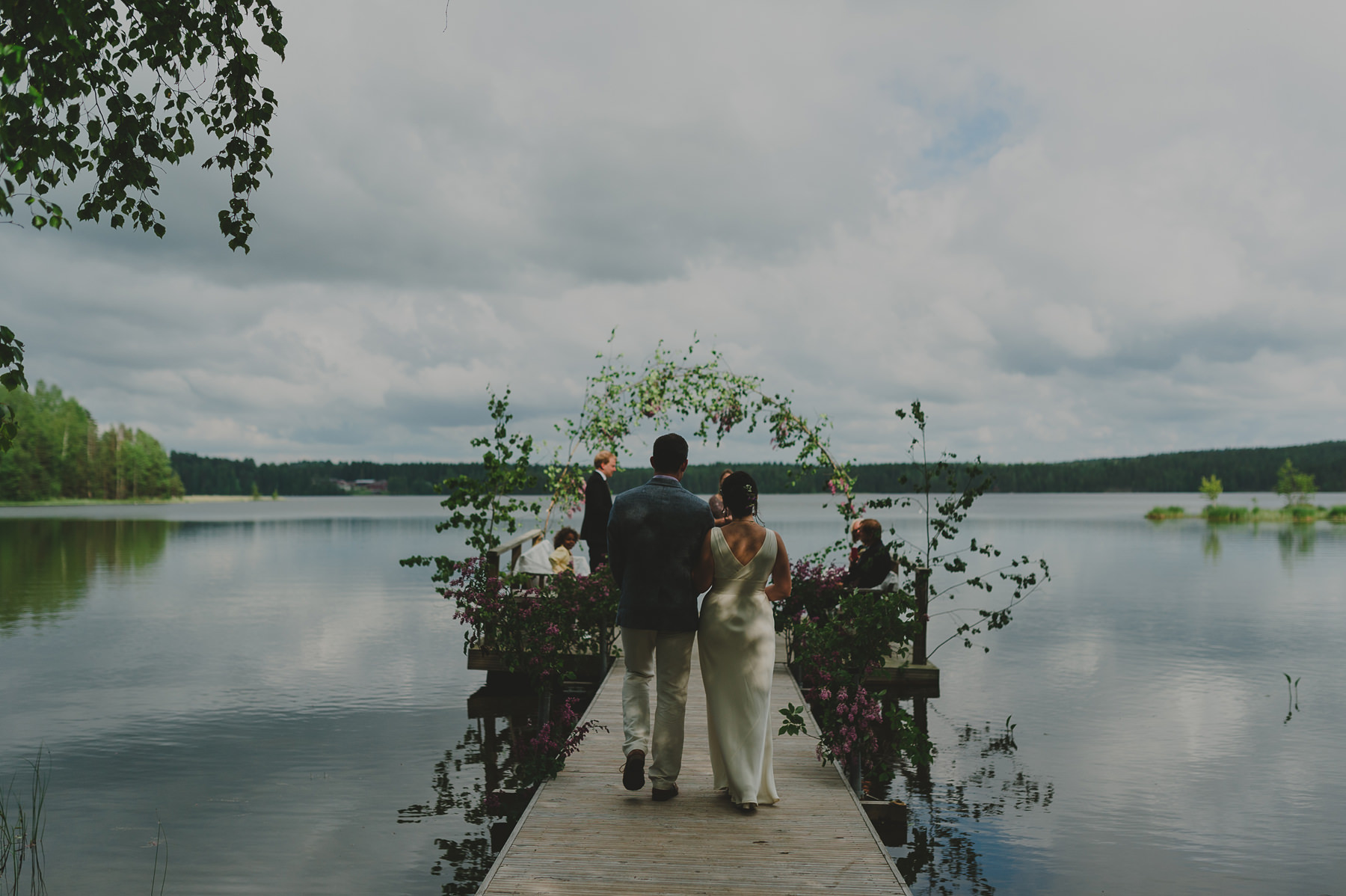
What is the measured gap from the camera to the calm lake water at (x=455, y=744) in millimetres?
7746

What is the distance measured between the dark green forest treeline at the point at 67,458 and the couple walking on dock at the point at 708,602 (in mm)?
100091

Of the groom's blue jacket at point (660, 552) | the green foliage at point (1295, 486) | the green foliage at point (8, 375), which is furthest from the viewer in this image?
the green foliage at point (1295, 486)

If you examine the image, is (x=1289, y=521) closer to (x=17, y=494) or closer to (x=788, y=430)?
(x=788, y=430)

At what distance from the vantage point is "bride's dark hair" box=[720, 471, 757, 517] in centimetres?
531

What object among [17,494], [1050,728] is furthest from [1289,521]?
[17,494]

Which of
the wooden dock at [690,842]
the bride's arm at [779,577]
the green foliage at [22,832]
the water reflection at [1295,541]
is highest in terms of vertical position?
the bride's arm at [779,577]

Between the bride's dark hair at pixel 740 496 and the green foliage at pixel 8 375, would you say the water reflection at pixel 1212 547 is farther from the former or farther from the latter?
the green foliage at pixel 8 375

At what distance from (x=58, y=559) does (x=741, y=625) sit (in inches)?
1572

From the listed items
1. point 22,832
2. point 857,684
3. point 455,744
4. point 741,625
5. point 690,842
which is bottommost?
point 455,744

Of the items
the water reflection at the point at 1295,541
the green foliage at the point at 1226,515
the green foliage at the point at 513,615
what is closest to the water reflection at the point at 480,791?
the green foliage at the point at 513,615

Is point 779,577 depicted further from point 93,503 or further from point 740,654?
point 93,503

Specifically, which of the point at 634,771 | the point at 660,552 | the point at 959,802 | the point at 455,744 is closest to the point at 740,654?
the point at 660,552

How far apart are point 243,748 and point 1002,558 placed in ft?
110

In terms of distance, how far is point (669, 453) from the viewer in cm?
545
